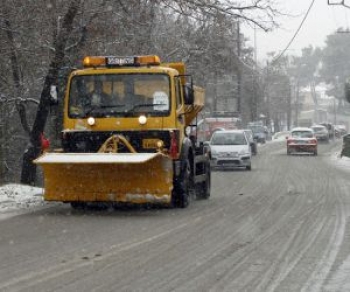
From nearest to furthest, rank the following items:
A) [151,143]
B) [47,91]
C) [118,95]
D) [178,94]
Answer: [151,143] < [118,95] < [178,94] < [47,91]

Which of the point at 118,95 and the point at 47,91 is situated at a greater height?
the point at 47,91

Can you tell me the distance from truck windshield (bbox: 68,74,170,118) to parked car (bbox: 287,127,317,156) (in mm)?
34920

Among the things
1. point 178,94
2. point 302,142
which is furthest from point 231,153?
point 302,142

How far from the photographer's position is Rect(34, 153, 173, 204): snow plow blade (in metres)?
14.5

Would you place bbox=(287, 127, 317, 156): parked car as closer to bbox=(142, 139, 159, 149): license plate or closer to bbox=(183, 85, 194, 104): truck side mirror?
bbox=(183, 85, 194, 104): truck side mirror

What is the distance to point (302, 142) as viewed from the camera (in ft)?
162

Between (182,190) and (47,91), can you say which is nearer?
(182,190)

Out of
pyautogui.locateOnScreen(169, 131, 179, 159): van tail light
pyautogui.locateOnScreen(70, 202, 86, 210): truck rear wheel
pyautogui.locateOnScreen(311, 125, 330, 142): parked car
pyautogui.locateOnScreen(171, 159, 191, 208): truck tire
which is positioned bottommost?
pyautogui.locateOnScreen(311, 125, 330, 142): parked car

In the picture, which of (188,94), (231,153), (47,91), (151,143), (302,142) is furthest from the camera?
(302,142)

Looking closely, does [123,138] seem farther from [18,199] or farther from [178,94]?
[18,199]

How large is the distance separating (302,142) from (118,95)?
35.2 metres

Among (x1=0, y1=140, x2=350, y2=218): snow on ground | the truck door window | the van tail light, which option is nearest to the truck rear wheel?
(x1=0, y1=140, x2=350, y2=218): snow on ground

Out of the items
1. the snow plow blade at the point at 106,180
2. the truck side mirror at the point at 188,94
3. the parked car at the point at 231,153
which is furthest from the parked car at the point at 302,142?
the snow plow blade at the point at 106,180

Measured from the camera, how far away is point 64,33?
18.6m
